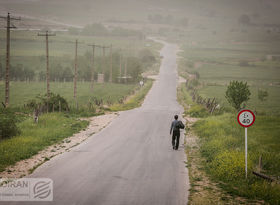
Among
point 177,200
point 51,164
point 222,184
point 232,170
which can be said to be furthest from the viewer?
point 51,164

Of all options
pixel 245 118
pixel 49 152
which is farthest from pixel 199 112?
pixel 245 118

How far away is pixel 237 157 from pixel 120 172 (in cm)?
611

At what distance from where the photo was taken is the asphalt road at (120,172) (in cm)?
1222

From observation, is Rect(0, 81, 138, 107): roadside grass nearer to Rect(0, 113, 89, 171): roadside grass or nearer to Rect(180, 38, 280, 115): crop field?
Rect(0, 113, 89, 171): roadside grass

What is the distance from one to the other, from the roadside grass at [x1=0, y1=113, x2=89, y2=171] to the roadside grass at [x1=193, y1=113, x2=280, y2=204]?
33.6ft

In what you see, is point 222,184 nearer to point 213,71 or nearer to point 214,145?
point 214,145

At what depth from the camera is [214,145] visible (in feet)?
67.0

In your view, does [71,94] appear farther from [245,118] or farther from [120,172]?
[245,118]

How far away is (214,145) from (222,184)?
6397 mm

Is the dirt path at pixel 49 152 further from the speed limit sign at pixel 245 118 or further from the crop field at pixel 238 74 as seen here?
the crop field at pixel 238 74

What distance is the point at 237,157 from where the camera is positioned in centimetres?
1636

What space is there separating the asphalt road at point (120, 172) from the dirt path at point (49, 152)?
0.59 m

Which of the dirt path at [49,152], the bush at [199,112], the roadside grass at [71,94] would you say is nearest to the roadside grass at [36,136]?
the dirt path at [49,152]

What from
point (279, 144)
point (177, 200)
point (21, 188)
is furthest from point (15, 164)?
point (279, 144)
